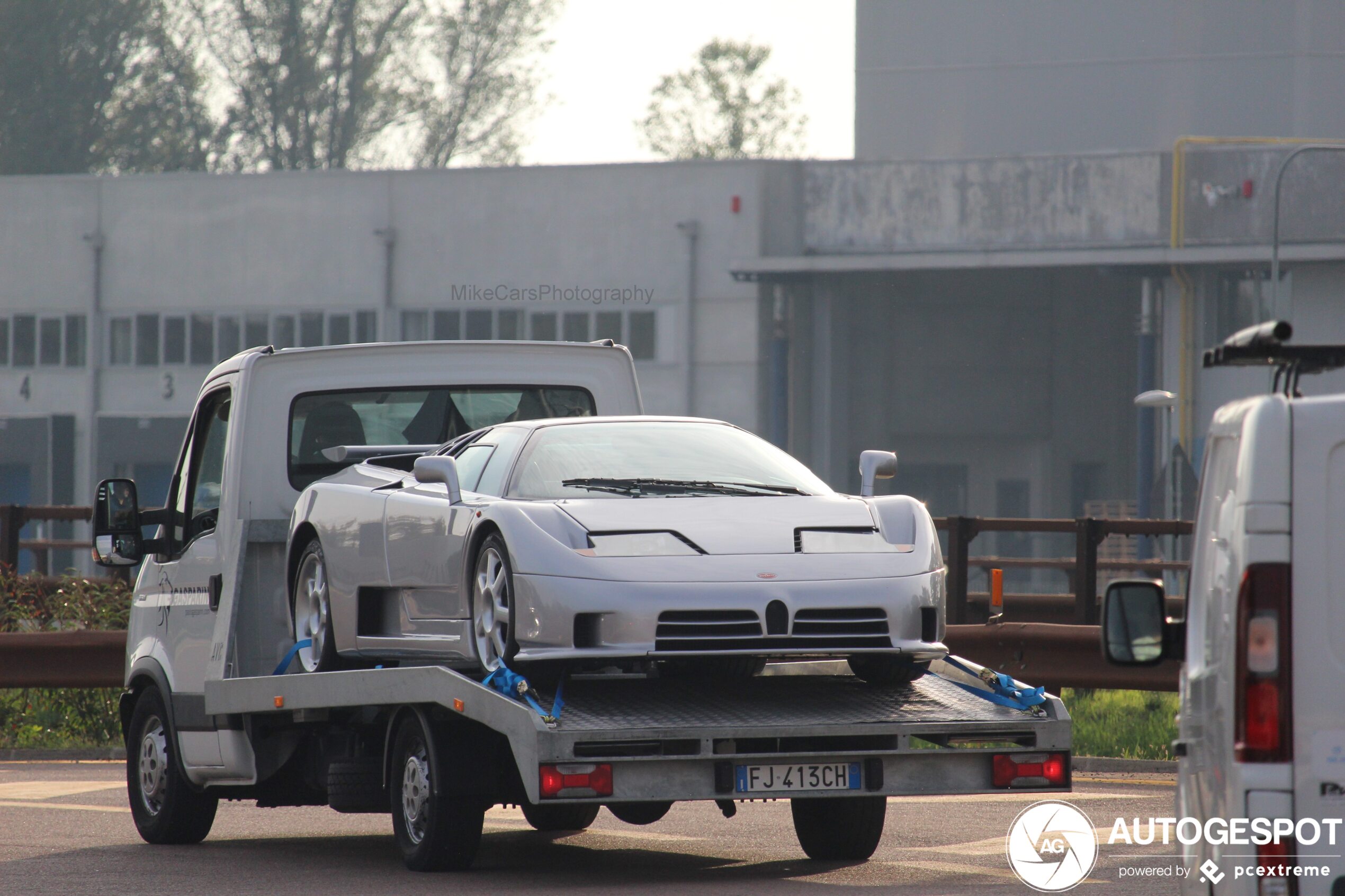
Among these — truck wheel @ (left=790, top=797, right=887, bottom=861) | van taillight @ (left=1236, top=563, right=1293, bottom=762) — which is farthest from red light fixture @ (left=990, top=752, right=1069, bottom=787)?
van taillight @ (left=1236, top=563, right=1293, bottom=762)

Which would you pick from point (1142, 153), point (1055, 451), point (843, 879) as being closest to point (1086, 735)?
point (843, 879)

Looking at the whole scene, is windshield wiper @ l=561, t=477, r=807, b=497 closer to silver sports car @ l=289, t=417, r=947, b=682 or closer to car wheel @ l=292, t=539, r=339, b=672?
silver sports car @ l=289, t=417, r=947, b=682

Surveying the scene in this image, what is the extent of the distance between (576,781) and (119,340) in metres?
47.3

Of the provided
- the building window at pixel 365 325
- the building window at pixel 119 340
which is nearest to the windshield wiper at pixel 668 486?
the building window at pixel 365 325

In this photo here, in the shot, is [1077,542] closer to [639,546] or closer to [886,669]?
[886,669]

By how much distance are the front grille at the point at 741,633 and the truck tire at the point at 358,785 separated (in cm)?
195

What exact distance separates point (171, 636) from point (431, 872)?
2575 millimetres

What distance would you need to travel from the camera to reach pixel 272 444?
10.3m

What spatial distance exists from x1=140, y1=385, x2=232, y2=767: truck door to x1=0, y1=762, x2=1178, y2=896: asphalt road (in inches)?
23.6

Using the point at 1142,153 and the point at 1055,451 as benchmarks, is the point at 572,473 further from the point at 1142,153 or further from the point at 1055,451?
the point at 1055,451

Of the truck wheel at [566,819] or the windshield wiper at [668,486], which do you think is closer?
the windshield wiper at [668,486]

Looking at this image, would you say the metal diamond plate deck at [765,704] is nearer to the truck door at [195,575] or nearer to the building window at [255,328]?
the truck door at [195,575]

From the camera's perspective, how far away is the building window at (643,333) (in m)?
49.3

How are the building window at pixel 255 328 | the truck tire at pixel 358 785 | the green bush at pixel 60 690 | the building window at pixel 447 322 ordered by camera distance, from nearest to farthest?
1. the truck tire at pixel 358 785
2. the green bush at pixel 60 690
3. the building window at pixel 447 322
4. the building window at pixel 255 328
